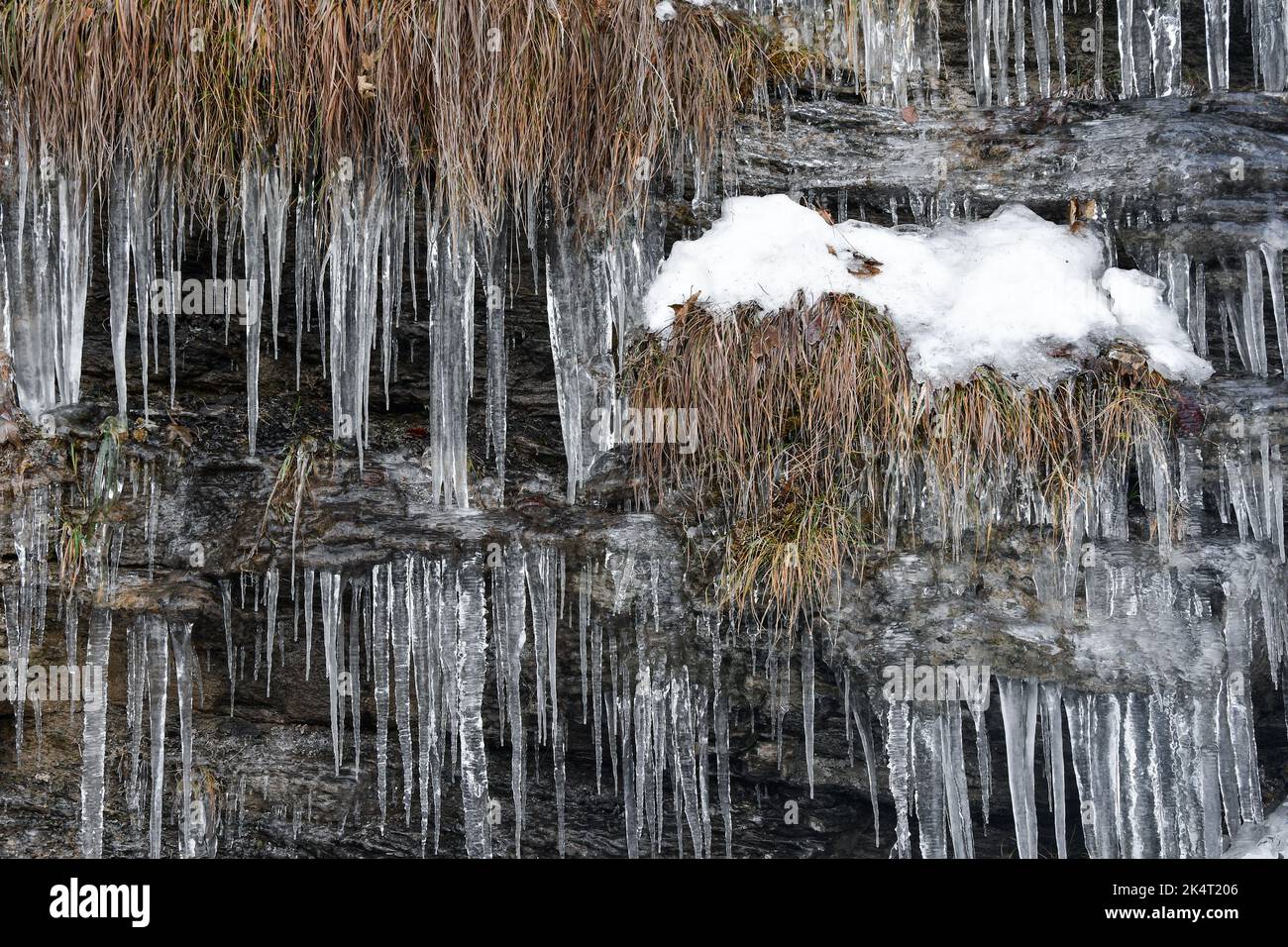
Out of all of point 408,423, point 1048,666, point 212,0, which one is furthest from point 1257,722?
point 212,0

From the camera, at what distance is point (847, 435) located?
4672 millimetres

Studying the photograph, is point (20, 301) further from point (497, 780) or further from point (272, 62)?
point (497, 780)

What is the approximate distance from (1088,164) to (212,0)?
4.34m

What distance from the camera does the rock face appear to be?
15.6ft

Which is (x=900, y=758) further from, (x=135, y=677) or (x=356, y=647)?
(x=135, y=677)

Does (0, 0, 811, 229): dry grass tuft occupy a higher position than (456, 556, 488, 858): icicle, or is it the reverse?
(0, 0, 811, 229): dry grass tuft

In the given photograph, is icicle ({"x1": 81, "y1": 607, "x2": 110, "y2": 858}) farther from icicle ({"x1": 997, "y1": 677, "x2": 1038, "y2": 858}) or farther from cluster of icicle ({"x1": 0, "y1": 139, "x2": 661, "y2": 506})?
icicle ({"x1": 997, "y1": 677, "x2": 1038, "y2": 858})

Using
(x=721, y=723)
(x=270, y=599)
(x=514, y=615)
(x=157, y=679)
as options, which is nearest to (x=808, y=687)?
(x=721, y=723)

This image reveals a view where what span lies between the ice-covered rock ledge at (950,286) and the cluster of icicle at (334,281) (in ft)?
1.38

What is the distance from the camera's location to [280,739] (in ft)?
17.7

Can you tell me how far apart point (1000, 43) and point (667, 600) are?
3409 millimetres

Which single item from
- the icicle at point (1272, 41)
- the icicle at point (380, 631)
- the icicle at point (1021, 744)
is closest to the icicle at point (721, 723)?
the icicle at point (1021, 744)

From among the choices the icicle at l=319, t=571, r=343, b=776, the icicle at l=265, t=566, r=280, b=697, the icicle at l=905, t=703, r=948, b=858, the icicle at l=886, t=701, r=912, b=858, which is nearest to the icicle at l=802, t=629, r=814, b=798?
the icicle at l=886, t=701, r=912, b=858

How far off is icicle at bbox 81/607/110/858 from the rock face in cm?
2
